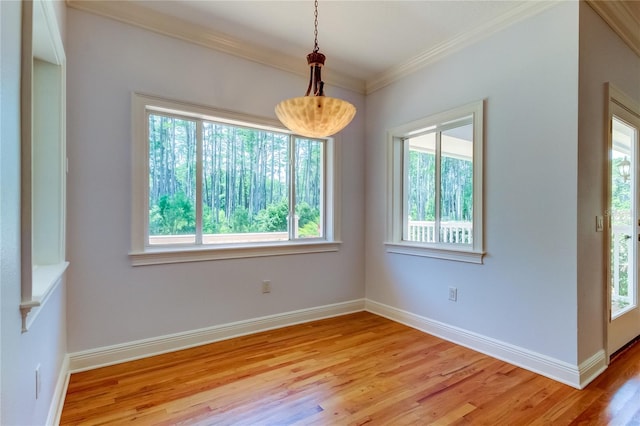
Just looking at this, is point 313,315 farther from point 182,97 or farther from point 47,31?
point 47,31

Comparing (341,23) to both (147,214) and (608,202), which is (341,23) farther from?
(608,202)

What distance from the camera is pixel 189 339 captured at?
9.05 ft

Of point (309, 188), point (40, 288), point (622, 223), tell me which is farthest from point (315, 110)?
point (622, 223)

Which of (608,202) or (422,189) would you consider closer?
(608,202)

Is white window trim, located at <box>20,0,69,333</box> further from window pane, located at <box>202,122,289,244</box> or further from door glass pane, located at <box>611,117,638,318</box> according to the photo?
door glass pane, located at <box>611,117,638,318</box>

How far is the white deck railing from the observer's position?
9.81 ft

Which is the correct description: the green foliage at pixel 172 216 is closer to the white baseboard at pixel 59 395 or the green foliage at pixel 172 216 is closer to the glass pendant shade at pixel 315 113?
the white baseboard at pixel 59 395

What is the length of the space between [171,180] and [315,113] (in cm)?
154

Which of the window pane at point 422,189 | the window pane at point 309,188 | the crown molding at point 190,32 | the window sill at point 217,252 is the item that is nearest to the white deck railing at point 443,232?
the window pane at point 422,189

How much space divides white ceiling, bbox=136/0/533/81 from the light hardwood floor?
271 cm

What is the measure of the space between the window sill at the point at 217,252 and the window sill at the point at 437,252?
706 millimetres

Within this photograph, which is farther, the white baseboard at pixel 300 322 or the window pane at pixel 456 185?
the window pane at pixel 456 185

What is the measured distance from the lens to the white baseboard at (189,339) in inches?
93.3

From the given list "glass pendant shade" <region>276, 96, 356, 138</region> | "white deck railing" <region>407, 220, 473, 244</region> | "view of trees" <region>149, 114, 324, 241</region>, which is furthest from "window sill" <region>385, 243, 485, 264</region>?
"glass pendant shade" <region>276, 96, 356, 138</region>
